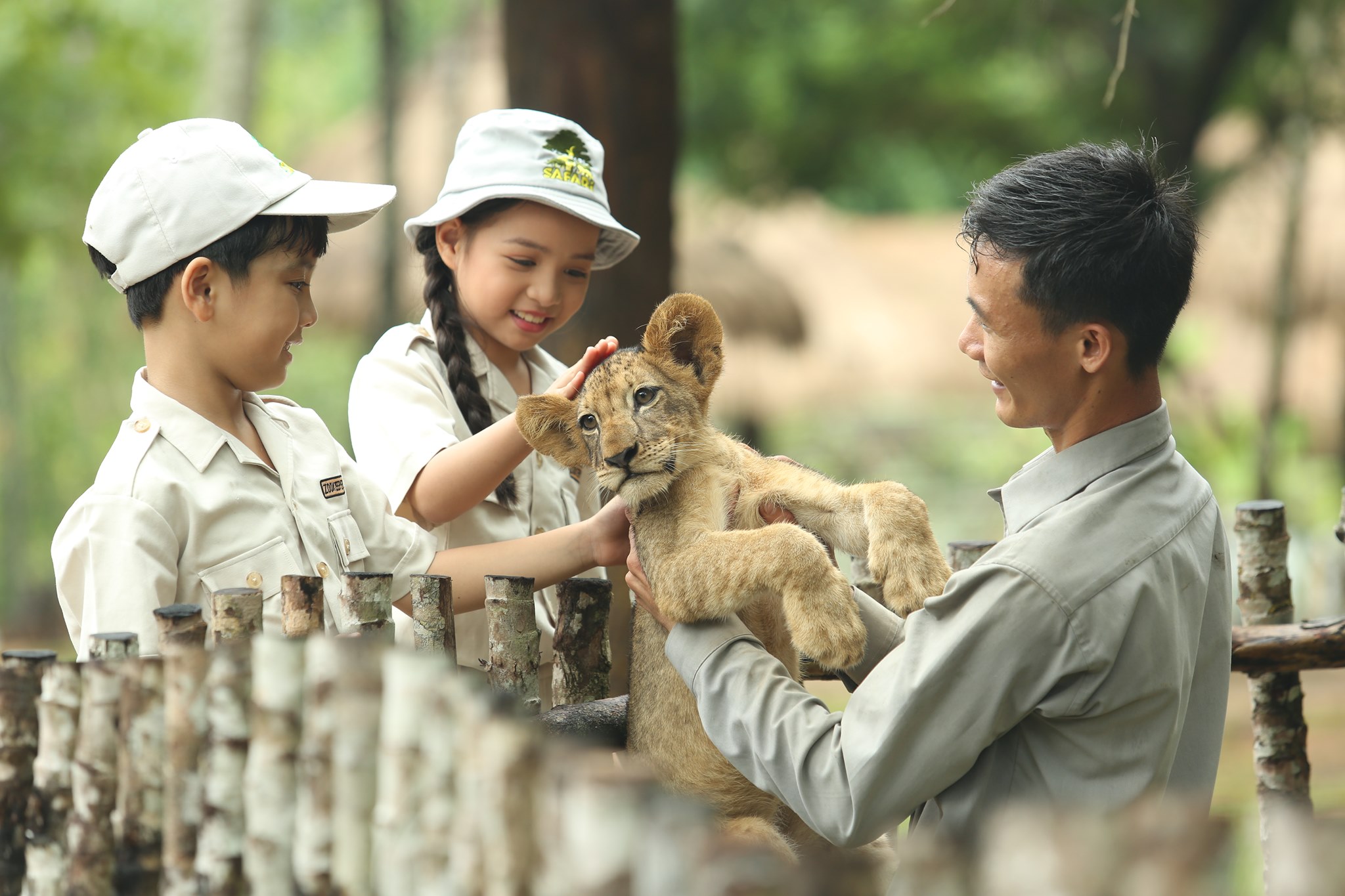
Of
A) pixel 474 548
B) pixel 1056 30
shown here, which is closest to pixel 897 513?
pixel 474 548

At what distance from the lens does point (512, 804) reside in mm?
1767

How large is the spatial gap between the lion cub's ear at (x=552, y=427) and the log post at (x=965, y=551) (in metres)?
1.53

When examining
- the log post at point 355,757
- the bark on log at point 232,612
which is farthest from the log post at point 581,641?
the log post at point 355,757

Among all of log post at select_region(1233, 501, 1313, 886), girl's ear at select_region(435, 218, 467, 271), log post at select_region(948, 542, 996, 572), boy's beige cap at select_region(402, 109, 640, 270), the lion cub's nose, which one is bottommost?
log post at select_region(1233, 501, 1313, 886)

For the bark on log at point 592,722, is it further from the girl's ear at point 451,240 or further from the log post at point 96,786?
the girl's ear at point 451,240

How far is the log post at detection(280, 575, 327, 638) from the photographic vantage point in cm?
283

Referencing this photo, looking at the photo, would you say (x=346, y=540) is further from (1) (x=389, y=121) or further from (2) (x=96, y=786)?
(1) (x=389, y=121)

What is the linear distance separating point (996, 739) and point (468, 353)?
2.10 meters

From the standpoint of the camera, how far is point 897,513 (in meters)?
2.97

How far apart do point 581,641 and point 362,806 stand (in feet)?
5.81

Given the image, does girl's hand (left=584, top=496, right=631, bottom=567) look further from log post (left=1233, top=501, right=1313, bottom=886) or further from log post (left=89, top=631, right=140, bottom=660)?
log post (left=1233, top=501, right=1313, bottom=886)

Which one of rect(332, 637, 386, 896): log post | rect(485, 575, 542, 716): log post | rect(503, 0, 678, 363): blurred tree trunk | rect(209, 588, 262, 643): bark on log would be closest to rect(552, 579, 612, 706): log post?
rect(485, 575, 542, 716): log post

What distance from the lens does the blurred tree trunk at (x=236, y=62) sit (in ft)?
38.8

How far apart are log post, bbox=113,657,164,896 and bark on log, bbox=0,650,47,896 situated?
269 millimetres
